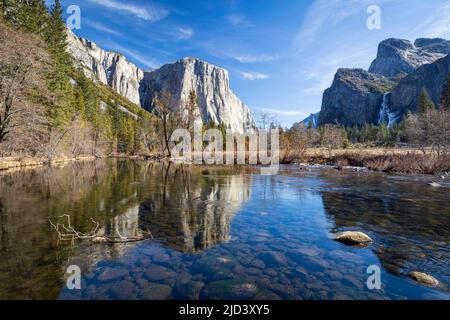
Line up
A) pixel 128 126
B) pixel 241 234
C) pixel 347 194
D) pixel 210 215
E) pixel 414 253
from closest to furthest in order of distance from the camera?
pixel 414 253 < pixel 241 234 < pixel 210 215 < pixel 347 194 < pixel 128 126

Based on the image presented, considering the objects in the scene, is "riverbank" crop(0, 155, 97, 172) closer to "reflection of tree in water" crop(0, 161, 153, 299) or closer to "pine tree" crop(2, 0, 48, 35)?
"reflection of tree in water" crop(0, 161, 153, 299)

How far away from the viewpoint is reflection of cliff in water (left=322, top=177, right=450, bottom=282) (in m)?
6.49

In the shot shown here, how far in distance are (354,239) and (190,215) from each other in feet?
18.3

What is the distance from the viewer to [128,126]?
9712 centimetres

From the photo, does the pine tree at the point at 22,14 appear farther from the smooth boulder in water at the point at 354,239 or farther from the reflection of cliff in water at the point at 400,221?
the smooth boulder in water at the point at 354,239

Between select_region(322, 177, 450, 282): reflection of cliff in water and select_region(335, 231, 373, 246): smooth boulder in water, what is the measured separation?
25 centimetres

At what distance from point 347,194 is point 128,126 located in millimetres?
92475

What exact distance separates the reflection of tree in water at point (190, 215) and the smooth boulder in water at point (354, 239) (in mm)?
3262

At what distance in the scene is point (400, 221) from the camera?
9797 mm

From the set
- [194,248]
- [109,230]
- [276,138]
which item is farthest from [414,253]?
[276,138]

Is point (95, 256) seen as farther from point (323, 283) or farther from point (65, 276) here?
point (323, 283)

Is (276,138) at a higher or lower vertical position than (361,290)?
higher

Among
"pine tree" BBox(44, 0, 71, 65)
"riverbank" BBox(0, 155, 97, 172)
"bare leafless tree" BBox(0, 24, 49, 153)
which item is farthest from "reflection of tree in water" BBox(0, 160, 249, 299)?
"pine tree" BBox(44, 0, 71, 65)

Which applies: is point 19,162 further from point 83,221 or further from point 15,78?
point 83,221
